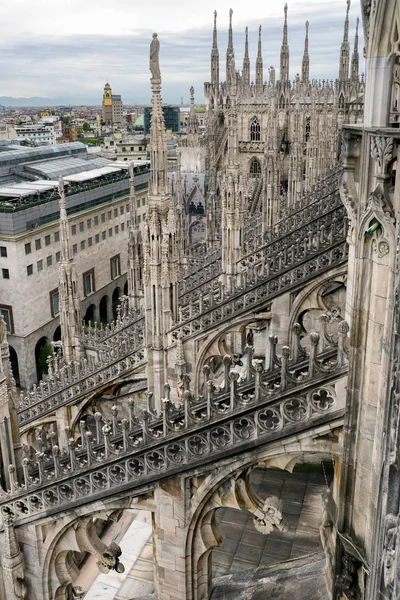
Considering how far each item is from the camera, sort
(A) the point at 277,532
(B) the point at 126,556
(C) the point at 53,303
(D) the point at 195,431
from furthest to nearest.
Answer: (C) the point at 53,303, (A) the point at 277,532, (B) the point at 126,556, (D) the point at 195,431

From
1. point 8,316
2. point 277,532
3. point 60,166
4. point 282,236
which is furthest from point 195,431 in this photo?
point 60,166

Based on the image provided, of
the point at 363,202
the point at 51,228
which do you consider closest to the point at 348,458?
the point at 363,202

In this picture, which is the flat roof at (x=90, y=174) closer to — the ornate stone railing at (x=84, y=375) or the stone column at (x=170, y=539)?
the ornate stone railing at (x=84, y=375)

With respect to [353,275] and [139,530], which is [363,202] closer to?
[353,275]

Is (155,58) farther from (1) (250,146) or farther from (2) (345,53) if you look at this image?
(1) (250,146)

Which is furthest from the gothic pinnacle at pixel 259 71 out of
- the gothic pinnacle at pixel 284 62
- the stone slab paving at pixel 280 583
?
the stone slab paving at pixel 280 583

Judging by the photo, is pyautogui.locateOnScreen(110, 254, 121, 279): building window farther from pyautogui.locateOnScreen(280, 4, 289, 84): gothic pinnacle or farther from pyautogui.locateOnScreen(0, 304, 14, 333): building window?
pyautogui.locateOnScreen(280, 4, 289, 84): gothic pinnacle

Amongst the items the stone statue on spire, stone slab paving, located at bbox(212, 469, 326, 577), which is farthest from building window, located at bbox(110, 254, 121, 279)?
stone slab paving, located at bbox(212, 469, 326, 577)
